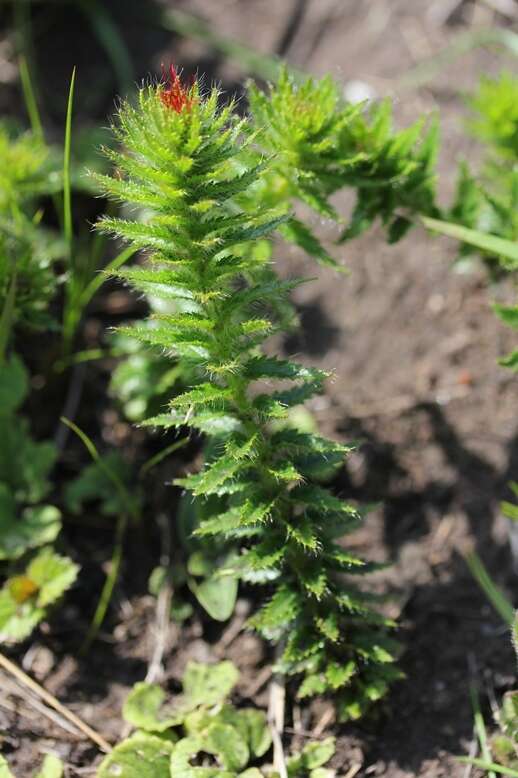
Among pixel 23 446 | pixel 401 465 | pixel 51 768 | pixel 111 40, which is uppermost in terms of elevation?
pixel 111 40

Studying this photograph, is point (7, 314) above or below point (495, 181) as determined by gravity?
below

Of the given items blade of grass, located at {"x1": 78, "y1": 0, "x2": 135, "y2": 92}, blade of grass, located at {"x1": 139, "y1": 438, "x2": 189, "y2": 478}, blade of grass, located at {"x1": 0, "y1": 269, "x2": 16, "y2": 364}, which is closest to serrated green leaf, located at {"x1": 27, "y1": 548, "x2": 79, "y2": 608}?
blade of grass, located at {"x1": 139, "y1": 438, "x2": 189, "y2": 478}

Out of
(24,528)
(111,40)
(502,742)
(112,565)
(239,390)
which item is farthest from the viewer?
(111,40)

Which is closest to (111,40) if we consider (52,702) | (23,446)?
(23,446)

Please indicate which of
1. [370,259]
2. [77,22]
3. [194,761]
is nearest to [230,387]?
[194,761]

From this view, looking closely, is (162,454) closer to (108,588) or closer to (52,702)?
(108,588)

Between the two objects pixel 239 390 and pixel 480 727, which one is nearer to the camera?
pixel 239 390

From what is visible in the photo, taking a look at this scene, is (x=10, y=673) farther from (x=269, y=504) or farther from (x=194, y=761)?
(x=269, y=504)
